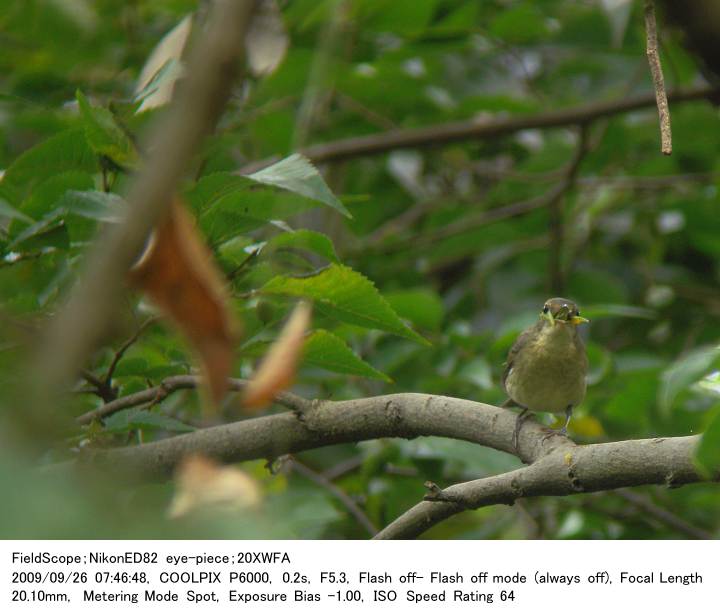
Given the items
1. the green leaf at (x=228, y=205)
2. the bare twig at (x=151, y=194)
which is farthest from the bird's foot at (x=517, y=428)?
the bare twig at (x=151, y=194)

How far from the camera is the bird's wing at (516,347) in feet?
11.1

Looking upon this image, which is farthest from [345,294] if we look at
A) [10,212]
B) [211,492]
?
[211,492]

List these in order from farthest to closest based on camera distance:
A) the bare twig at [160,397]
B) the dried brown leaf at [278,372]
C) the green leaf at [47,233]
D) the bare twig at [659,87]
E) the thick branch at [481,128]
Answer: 1. the thick branch at [481,128]
2. the green leaf at [47,233]
3. the bare twig at [160,397]
4. the bare twig at [659,87]
5. the dried brown leaf at [278,372]

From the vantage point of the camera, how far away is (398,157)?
188 inches

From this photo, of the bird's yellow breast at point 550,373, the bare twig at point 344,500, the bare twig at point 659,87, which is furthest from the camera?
the bird's yellow breast at point 550,373

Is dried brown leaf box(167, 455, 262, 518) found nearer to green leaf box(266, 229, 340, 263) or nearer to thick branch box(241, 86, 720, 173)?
green leaf box(266, 229, 340, 263)

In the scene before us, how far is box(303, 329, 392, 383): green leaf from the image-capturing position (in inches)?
77.5

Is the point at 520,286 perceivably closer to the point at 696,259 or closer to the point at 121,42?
the point at 696,259

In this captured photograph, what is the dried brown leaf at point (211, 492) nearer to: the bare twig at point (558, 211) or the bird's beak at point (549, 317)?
the bird's beak at point (549, 317)

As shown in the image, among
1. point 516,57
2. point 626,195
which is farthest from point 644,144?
point 516,57

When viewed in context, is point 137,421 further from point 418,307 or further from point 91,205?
point 418,307

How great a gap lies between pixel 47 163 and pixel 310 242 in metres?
0.62

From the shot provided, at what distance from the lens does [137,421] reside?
74.7 inches

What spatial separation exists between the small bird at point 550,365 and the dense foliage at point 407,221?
82 millimetres
